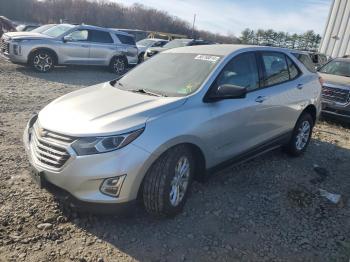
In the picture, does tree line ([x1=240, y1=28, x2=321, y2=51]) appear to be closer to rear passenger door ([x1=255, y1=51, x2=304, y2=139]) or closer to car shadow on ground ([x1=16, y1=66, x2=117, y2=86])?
car shadow on ground ([x1=16, y1=66, x2=117, y2=86])

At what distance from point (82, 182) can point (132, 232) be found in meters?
0.70

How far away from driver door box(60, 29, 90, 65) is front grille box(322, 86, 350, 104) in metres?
8.34

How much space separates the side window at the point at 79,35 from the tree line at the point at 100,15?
4295 cm

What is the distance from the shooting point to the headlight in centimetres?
289

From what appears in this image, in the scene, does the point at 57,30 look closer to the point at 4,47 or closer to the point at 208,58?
the point at 4,47

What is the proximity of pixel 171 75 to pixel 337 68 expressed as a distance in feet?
23.5

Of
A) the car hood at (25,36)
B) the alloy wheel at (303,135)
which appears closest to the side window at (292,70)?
Answer: the alloy wheel at (303,135)

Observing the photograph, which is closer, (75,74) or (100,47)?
(75,74)

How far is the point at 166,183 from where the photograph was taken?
3156mm

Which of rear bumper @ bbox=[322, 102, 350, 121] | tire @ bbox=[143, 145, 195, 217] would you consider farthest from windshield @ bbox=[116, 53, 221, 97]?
rear bumper @ bbox=[322, 102, 350, 121]

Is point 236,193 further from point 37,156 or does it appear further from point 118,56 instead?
point 118,56

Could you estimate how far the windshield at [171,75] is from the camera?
376 cm

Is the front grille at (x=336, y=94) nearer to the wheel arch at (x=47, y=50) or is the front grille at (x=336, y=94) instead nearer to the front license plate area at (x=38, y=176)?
the front license plate area at (x=38, y=176)

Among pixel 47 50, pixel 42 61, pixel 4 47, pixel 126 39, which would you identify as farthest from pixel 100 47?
pixel 4 47
